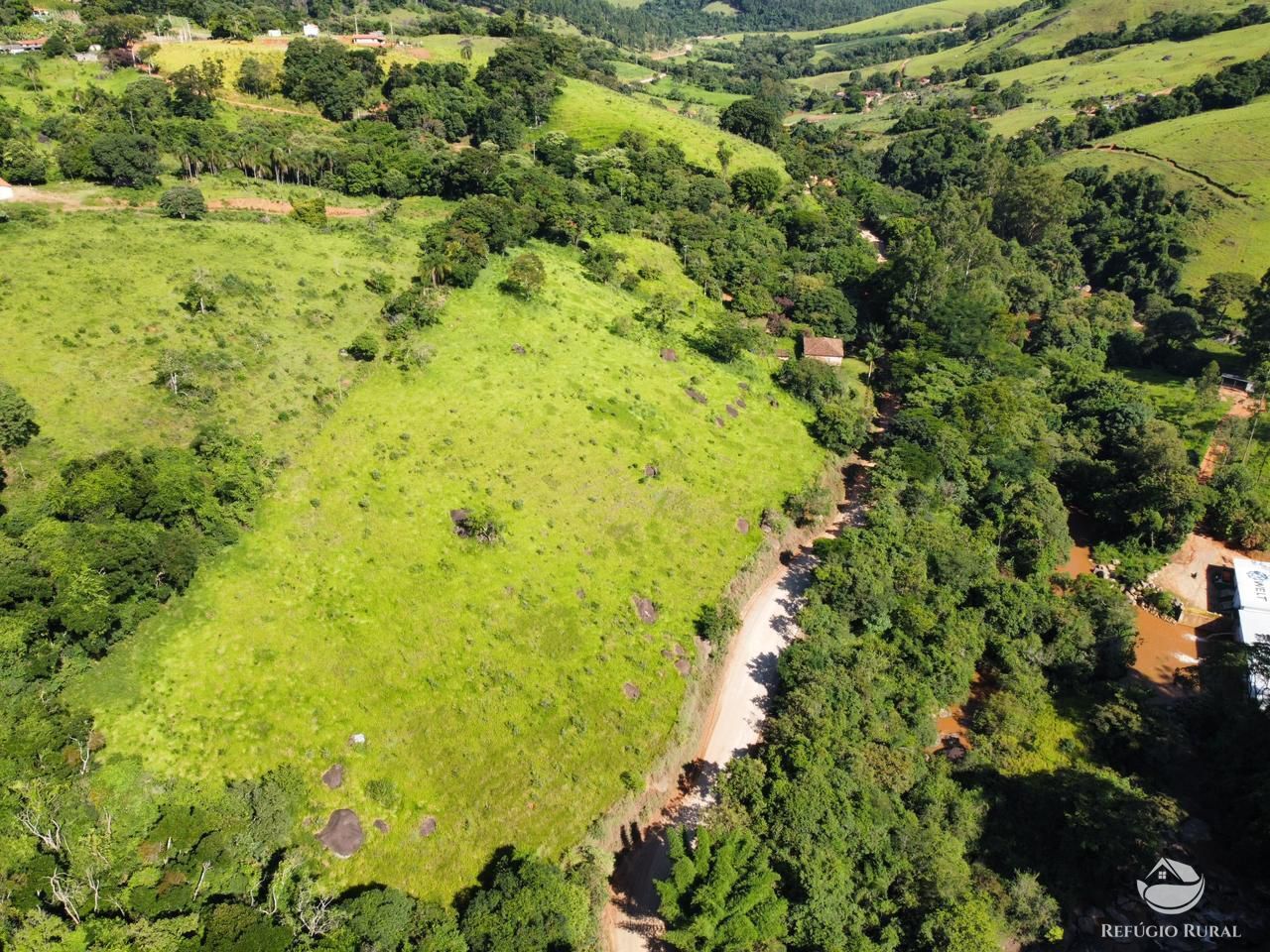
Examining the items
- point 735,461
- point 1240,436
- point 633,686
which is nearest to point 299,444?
point 633,686

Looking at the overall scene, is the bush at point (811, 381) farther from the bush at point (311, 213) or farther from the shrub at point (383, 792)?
the shrub at point (383, 792)

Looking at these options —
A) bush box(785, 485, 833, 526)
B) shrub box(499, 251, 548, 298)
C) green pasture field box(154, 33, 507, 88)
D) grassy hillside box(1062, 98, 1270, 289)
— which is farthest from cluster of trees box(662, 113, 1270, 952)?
green pasture field box(154, 33, 507, 88)

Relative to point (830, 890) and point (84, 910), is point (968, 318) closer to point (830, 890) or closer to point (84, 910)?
point (830, 890)

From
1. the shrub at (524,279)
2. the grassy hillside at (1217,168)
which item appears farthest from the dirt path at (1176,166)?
the shrub at (524,279)

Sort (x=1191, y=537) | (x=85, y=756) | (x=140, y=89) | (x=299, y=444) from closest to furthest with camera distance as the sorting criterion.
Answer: (x=85, y=756) < (x=299, y=444) < (x=1191, y=537) < (x=140, y=89)

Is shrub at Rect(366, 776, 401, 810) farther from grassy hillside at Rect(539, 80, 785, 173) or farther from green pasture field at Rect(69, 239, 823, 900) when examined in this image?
grassy hillside at Rect(539, 80, 785, 173)
